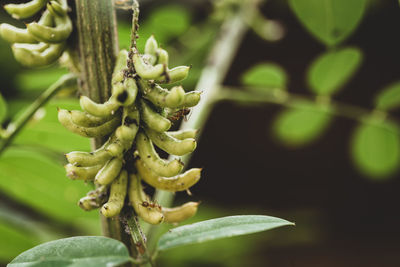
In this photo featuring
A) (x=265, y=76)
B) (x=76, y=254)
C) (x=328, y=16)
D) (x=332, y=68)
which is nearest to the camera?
(x=76, y=254)

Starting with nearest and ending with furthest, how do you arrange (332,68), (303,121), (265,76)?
1. (332,68)
2. (265,76)
3. (303,121)

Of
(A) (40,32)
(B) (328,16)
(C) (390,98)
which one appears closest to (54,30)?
(A) (40,32)

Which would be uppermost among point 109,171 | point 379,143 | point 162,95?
point 379,143

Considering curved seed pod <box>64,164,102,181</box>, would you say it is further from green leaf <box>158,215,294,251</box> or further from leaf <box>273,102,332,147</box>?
leaf <box>273,102,332,147</box>

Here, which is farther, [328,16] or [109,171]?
[328,16]

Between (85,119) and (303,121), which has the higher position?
(303,121)

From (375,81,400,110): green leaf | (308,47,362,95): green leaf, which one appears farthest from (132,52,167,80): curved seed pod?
(375,81,400,110): green leaf

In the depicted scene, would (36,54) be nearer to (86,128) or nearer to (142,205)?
(86,128)

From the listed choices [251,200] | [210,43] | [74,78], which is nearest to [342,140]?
[251,200]

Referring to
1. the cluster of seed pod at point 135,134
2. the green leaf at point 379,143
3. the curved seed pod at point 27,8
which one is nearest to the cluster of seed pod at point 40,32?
the curved seed pod at point 27,8
